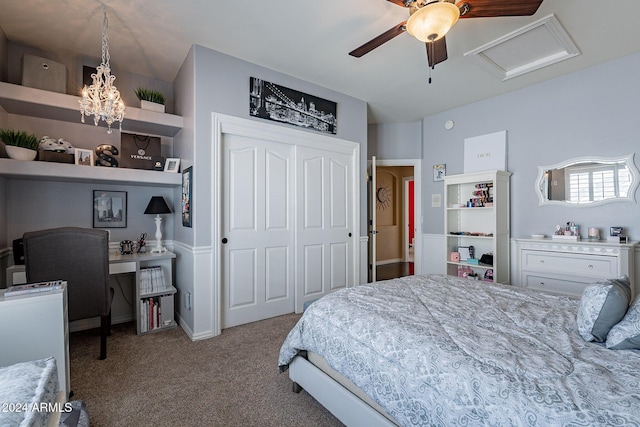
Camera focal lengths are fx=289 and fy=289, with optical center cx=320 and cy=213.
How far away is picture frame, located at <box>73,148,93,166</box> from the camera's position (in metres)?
2.69

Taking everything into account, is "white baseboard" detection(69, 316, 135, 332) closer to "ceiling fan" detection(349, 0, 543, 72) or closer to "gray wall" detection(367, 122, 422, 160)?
"ceiling fan" detection(349, 0, 543, 72)

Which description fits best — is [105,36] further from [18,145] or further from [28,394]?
[28,394]

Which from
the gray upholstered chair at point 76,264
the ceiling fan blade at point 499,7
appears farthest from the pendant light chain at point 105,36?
the ceiling fan blade at point 499,7

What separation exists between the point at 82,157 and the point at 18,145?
0.42 meters

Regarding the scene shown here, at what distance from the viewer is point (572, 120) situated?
324 centimetres

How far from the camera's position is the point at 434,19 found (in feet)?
5.49

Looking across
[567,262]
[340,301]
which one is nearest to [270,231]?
[340,301]

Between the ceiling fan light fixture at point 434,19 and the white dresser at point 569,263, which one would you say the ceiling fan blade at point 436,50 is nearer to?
the ceiling fan light fixture at point 434,19

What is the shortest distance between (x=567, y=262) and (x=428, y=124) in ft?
8.84

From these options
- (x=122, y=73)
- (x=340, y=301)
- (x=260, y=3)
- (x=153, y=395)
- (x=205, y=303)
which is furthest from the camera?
(x=122, y=73)

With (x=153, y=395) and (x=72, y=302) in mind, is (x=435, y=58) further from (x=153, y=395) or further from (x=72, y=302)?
(x=72, y=302)

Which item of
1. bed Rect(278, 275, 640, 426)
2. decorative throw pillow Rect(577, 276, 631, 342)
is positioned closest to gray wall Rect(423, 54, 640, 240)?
bed Rect(278, 275, 640, 426)

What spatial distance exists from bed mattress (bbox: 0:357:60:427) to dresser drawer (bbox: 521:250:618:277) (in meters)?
Answer: 3.92

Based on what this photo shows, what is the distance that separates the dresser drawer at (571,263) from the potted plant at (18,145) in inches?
195
